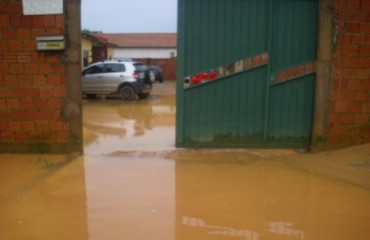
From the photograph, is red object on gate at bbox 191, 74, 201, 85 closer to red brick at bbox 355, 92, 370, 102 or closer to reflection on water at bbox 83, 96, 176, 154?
reflection on water at bbox 83, 96, 176, 154

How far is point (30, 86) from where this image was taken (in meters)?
6.11

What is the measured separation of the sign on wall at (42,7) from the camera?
5910 millimetres

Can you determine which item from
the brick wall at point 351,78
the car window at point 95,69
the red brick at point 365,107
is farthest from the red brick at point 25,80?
the car window at point 95,69

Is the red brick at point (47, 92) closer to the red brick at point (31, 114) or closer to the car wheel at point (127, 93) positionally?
the red brick at point (31, 114)

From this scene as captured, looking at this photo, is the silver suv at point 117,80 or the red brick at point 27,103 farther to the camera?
the silver suv at point 117,80

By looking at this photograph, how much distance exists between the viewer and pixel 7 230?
11.5 ft

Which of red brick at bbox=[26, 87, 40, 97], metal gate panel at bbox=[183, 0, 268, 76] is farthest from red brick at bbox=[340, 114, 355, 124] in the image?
Answer: red brick at bbox=[26, 87, 40, 97]

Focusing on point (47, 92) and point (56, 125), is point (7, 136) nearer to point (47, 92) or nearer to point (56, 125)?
point (56, 125)

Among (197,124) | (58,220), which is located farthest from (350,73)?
(58,220)

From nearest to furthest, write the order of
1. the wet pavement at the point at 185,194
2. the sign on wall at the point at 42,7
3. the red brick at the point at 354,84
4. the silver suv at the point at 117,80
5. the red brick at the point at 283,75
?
the wet pavement at the point at 185,194 < the sign on wall at the point at 42,7 < the red brick at the point at 354,84 < the red brick at the point at 283,75 < the silver suv at the point at 117,80

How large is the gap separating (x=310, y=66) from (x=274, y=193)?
9.21 feet

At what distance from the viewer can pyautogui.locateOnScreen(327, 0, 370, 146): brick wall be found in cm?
609

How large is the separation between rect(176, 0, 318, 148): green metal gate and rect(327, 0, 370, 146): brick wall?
0.39 metres

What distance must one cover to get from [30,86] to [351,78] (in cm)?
510
